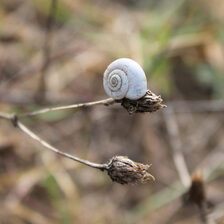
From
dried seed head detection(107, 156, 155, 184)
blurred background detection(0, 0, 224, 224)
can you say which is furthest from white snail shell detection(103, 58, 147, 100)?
blurred background detection(0, 0, 224, 224)

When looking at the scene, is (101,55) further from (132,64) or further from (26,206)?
(132,64)

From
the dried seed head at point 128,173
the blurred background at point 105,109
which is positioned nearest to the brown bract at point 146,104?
the dried seed head at point 128,173

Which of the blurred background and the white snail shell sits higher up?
the blurred background

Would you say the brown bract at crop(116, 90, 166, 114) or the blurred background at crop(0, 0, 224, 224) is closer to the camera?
the brown bract at crop(116, 90, 166, 114)

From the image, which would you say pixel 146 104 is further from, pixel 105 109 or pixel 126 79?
pixel 105 109

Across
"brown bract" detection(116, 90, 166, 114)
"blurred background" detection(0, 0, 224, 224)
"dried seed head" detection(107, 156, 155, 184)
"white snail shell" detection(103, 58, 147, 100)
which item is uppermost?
"blurred background" detection(0, 0, 224, 224)

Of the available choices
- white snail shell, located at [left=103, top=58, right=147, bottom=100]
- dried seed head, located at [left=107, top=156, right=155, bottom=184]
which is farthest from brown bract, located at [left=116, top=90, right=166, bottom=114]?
dried seed head, located at [left=107, top=156, right=155, bottom=184]

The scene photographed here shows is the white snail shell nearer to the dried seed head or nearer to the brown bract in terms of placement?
the brown bract

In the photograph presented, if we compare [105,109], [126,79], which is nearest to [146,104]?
[126,79]
